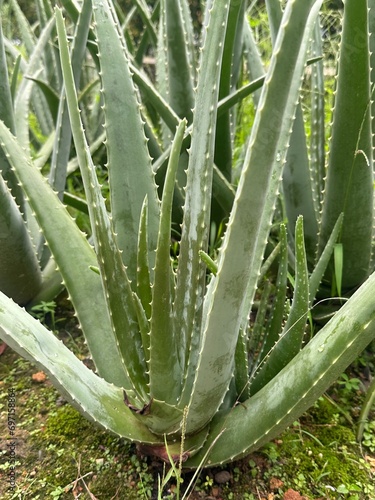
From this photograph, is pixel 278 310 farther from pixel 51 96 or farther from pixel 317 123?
pixel 51 96

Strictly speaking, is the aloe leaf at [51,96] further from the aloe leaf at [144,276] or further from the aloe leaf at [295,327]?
the aloe leaf at [295,327]

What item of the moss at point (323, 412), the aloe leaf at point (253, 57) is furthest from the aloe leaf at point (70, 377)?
the aloe leaf at point (253, 57)

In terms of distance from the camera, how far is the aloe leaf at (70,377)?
1.86ft

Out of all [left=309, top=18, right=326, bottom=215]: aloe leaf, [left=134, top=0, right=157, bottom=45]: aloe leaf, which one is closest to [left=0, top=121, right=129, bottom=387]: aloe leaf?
[left=309, top=18, right=326, bottom=215]: aloe leaf

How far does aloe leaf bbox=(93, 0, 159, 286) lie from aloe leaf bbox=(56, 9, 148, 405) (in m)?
0.11

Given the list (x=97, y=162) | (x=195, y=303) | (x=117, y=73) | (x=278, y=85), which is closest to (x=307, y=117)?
(x=97, y=162)

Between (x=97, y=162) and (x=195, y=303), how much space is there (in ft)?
3.63

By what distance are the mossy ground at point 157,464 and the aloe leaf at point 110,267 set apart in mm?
158

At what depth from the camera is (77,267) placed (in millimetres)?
811

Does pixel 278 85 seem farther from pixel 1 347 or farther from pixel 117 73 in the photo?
pixel 1 347

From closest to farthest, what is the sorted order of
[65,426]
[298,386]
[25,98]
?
[298,386]
[65,426]
[25,98]

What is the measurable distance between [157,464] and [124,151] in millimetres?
545

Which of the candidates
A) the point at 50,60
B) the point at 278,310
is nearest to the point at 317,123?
the point at 278,310

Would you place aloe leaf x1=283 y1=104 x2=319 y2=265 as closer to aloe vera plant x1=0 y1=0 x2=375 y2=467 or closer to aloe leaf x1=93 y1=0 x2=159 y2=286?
aloe vera plant x1=0 y1=0 x2=375 y2=467
